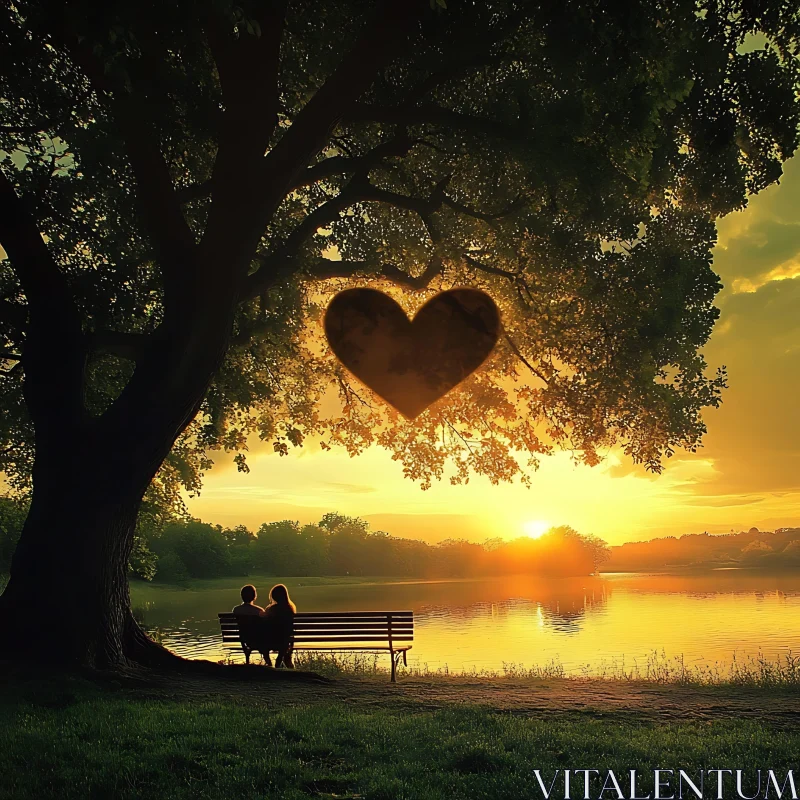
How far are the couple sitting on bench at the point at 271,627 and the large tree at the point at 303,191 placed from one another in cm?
195

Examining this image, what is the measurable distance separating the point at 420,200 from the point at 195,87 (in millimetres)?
4405

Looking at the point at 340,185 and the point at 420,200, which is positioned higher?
the point at 340,185

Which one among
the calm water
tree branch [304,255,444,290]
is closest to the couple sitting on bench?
the calm water

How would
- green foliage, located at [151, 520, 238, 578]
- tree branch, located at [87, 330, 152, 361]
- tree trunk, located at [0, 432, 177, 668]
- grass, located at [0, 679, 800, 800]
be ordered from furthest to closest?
green foliage, located at [151, 520, 238, 578], tree branch, located at [87, 330, 152, 361], tree trunk, located at [0, 432, 177, 668], grass, located at [0, 679, 800, 800]

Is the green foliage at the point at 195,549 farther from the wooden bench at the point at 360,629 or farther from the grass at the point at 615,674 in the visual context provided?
the wooden bench at the point at 360,629

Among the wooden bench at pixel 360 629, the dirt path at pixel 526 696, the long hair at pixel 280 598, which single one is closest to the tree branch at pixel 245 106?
the long hair at pixel 280 598

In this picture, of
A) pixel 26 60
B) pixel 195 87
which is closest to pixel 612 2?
pixel 195 87

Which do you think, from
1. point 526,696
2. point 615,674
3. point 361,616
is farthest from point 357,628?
point 615,674

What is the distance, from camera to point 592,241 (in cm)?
1430

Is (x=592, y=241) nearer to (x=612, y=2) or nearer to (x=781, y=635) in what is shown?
(x=612, y=2)

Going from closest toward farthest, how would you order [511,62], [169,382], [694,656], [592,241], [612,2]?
[612,2] < [169,382] < [511,62] < [592,241] < [694,656]

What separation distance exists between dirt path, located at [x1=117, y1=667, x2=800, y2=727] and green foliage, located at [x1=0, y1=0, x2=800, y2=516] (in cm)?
524

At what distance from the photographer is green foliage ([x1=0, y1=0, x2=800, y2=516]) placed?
36.2 ft

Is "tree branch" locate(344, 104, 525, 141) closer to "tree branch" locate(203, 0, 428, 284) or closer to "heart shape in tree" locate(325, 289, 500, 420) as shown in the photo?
"tree branch" locate(203, 0, 428, 284)
